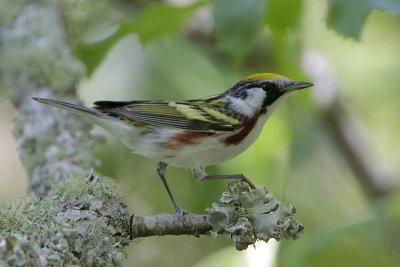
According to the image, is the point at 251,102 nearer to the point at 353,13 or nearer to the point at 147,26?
the point at 147,26

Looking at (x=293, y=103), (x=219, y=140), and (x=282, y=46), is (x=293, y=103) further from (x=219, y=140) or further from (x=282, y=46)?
(x=219, y=140)

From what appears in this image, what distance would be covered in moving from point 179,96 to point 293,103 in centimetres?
76

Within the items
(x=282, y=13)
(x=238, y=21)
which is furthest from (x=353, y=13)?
(x=282, y=13)

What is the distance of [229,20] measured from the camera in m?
3.24

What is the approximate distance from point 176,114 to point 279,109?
1037mm

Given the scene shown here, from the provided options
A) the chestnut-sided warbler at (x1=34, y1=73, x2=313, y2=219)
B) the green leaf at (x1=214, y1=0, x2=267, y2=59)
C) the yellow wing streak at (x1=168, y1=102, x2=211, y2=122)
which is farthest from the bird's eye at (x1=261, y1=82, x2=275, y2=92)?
the green leaf at (x1=214, y1=0, x2=267, y2=59)

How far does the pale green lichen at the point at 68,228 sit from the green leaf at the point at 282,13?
1.36 metres

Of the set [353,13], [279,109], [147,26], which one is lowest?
[353,13]

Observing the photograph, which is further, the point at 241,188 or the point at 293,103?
the point at 293,103

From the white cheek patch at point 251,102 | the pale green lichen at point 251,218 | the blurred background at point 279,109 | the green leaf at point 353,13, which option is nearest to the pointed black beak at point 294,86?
the white cheek patch at point 251,102

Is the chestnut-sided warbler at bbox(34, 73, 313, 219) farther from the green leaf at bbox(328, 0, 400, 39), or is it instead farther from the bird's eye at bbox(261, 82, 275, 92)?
the green leaf at bbox(328, 0, 400, 39)

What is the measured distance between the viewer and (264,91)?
Result: 3801 mm

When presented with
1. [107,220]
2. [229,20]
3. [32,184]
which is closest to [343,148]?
[229,20]

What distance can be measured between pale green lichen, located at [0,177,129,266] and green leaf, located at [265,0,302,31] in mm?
1362
